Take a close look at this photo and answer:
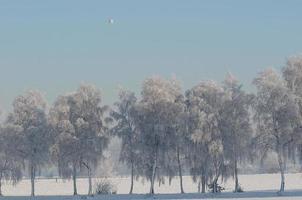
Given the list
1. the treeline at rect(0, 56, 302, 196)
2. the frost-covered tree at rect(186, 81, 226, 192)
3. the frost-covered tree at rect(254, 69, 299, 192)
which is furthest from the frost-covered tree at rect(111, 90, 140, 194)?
the frost-covered tree at rect(254, 69, 299, 192)

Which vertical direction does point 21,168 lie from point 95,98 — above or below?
below

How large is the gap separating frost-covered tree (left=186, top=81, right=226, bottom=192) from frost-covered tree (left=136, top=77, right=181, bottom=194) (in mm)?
2587

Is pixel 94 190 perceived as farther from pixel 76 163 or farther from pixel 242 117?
pixel 242 117

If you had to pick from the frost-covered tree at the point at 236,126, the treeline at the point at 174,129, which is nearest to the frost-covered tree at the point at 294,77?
the treeline at the point at 174,129

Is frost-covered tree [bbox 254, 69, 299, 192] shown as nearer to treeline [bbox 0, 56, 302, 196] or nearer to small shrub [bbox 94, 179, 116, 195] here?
treeline [bbox 0, 56, 302, 196]

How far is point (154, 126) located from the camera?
75.8 m

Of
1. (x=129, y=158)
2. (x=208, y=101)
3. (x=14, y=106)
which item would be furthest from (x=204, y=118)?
(x=14, y=106)

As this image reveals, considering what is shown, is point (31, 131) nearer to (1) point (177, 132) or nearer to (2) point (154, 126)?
(2) point (154, 126)

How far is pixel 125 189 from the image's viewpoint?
324 feet

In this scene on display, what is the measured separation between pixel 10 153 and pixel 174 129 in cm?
1876

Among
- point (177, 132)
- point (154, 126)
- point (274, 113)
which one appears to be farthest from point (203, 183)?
point (274, 113)

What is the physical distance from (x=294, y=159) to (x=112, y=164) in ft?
218

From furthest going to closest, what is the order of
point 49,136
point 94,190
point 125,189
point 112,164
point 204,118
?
point 112,164 → point 125,189 → point 94,190 → point 49,136 → point 204,118

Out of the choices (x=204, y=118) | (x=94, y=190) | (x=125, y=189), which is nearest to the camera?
(x=204, y=118)
